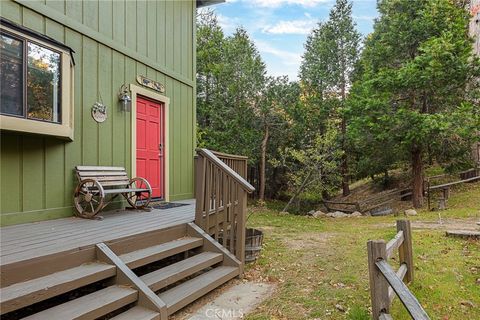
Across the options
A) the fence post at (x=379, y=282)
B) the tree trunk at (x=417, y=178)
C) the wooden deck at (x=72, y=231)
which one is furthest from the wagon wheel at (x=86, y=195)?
the tree trunk at (x=417, y=178)

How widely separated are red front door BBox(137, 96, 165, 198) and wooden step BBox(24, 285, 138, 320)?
3.27 metres

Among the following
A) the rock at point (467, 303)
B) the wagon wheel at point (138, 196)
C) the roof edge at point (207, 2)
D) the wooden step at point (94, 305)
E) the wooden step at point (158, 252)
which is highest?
the roof edge at point (207, 2)

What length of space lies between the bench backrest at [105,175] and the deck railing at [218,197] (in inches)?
57.7

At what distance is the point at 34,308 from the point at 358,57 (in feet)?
48.5

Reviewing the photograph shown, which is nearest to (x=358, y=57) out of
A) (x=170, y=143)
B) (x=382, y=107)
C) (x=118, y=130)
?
(x=382, y=107)

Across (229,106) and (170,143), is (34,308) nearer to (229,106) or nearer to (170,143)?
(170,143)

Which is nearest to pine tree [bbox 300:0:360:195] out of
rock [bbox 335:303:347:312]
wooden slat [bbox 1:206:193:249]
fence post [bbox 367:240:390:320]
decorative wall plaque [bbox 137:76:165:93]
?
decorative wall plaque [bbox 137:76:165:93]

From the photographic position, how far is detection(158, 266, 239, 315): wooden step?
296 cm

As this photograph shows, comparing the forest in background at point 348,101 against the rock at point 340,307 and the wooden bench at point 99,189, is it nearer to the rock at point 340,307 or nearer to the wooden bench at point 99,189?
the rock at point 340,307

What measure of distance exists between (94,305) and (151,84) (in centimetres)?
435

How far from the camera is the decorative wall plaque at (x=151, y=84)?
574cm

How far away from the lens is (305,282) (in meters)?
3.83

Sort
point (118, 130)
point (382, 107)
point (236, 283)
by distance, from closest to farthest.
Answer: point (236, 283), point (118, 130), point (382, 107)

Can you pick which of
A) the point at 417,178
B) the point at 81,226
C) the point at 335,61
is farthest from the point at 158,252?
the point at 335,61
